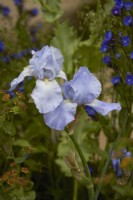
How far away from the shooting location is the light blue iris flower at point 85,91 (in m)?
1.33

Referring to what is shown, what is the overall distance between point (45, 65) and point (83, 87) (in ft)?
0.36

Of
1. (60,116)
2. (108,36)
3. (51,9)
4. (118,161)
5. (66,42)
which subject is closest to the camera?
(60,116)

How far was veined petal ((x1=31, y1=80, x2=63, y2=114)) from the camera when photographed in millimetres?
1267

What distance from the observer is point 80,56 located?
2.25m

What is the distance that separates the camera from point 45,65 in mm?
1341

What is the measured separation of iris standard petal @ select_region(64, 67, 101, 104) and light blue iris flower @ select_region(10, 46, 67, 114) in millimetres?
42

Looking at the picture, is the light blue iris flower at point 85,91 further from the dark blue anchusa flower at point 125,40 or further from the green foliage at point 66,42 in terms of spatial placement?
the green foliage at point 66,42

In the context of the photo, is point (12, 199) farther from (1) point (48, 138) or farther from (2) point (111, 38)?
(1) point (48, 138)

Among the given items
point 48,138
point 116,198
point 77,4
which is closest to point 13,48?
point 48,138

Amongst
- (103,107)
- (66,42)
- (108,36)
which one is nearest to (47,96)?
(103,107)

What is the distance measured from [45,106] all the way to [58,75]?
14 centimetres

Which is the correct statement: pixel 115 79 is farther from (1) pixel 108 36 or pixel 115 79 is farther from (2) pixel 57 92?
(2) pixel 57 92

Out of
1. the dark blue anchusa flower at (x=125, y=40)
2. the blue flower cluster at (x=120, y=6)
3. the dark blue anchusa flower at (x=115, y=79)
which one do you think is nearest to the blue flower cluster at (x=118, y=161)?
the dark blue anchusa flower at (x=115, y=79)

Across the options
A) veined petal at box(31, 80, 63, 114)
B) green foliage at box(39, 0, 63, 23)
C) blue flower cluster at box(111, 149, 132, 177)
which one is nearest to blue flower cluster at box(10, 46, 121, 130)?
veined petal at box(31, 80, 63, 114)
